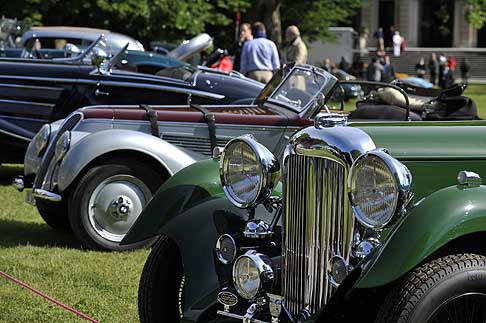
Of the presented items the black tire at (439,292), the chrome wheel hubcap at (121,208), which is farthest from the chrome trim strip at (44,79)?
the black tire at (439,292)


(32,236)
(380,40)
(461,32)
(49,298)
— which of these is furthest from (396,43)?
(49,298)

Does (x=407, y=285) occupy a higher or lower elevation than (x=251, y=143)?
lower

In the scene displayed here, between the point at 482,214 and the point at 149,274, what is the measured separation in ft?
5.92

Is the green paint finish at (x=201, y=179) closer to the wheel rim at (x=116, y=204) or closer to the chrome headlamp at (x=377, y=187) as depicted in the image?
the chrome headlamp at (x=377, y=187)

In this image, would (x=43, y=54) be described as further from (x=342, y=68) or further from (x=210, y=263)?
(x=342, y=68)

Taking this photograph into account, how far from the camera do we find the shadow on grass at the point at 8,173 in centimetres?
1132

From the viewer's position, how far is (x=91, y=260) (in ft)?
23.9

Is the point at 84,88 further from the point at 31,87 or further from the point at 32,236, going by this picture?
the point at 32,236

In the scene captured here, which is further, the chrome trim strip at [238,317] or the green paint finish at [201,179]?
the green paint finish at [201,179]

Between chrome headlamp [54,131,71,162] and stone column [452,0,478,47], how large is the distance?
5719 cm

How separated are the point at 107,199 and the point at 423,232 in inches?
172

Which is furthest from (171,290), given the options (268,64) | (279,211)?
(268,64)

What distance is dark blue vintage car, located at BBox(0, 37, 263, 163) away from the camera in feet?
34.2

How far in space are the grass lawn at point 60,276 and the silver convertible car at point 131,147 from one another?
23 cm
